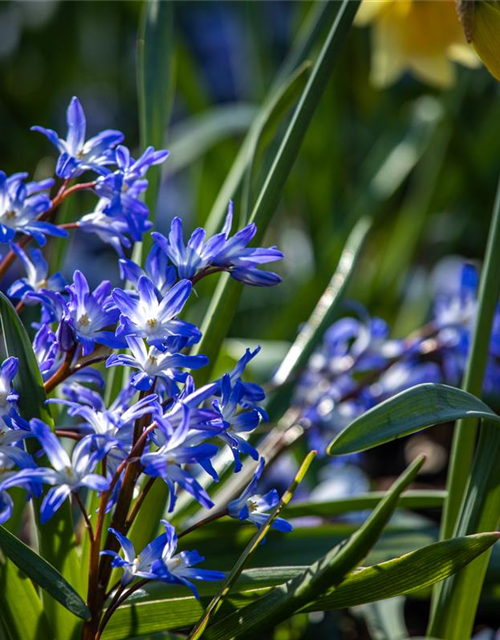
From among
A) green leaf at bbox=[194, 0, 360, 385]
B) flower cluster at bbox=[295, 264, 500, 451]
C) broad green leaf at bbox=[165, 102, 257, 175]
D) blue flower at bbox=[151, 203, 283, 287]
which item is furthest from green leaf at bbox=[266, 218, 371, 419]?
broad green leaf at bbox=[165, 102, 257, 175]

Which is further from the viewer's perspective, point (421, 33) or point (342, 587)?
point (421, 33)

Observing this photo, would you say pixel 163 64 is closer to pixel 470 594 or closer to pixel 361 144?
pixel 470 594

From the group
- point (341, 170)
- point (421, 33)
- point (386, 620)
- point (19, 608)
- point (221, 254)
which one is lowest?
point (386, 620)

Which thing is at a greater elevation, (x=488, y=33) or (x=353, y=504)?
(x=488, y=33)

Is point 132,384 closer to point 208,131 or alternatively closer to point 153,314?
point 153,314

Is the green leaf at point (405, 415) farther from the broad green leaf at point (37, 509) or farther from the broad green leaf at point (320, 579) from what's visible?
the broad green leaf at point (37, 509)

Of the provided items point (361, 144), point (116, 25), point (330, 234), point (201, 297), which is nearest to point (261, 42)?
point (361, 144)

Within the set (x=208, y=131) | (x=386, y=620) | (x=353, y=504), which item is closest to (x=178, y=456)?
(x=353, y=504)
